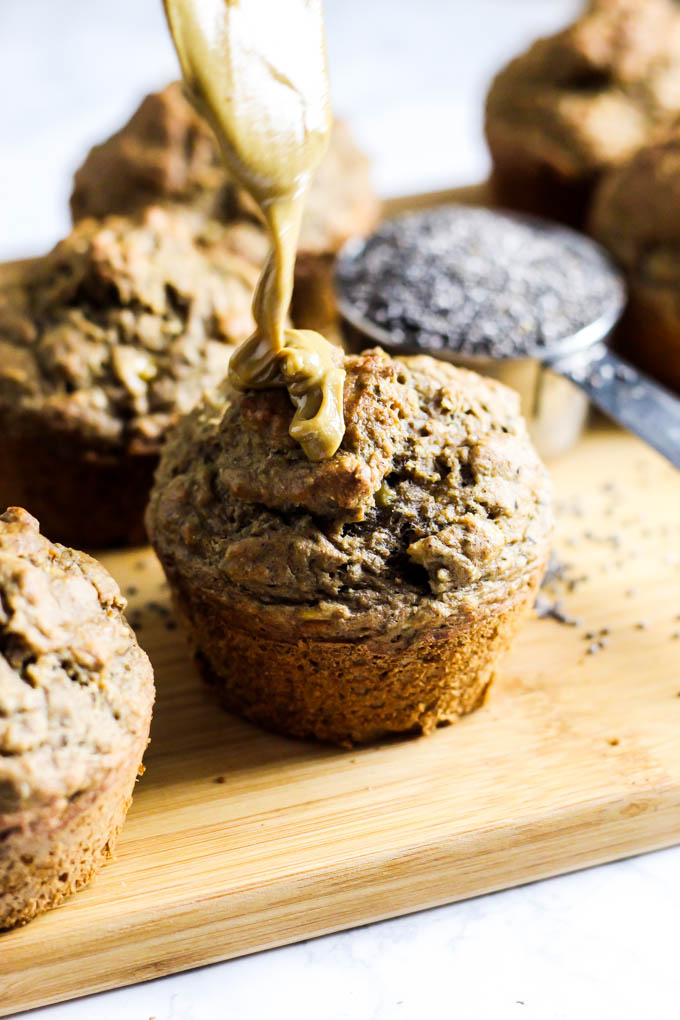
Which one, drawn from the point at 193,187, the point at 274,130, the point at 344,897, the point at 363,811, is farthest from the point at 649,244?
the point at 344,897

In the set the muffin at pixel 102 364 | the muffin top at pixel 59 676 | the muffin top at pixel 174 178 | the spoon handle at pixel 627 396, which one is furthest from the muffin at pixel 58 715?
the muffin top at pixel 174 178

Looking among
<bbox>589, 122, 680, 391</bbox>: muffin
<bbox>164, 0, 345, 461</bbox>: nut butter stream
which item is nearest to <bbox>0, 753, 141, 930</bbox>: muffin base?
<bbox>164, 0, 345, 461</bbox>: nut butter stream

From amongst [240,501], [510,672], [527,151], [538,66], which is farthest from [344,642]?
[538,66]

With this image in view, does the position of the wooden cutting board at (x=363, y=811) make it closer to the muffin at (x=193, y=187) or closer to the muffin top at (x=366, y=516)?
the muffin top at (x=366, y=516)

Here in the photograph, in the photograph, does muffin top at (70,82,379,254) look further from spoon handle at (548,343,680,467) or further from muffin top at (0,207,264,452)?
spoon handle at (548,343,680,467)

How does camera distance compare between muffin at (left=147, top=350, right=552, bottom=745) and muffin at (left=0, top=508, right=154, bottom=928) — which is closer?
muffin at (left=0, top=508, right=154, bottom=928)

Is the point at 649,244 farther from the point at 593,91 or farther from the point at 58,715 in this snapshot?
the point at 58,715

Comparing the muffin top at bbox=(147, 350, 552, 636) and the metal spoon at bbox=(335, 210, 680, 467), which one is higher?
the muffin top at bbox=(147, 350, 552, 636)
